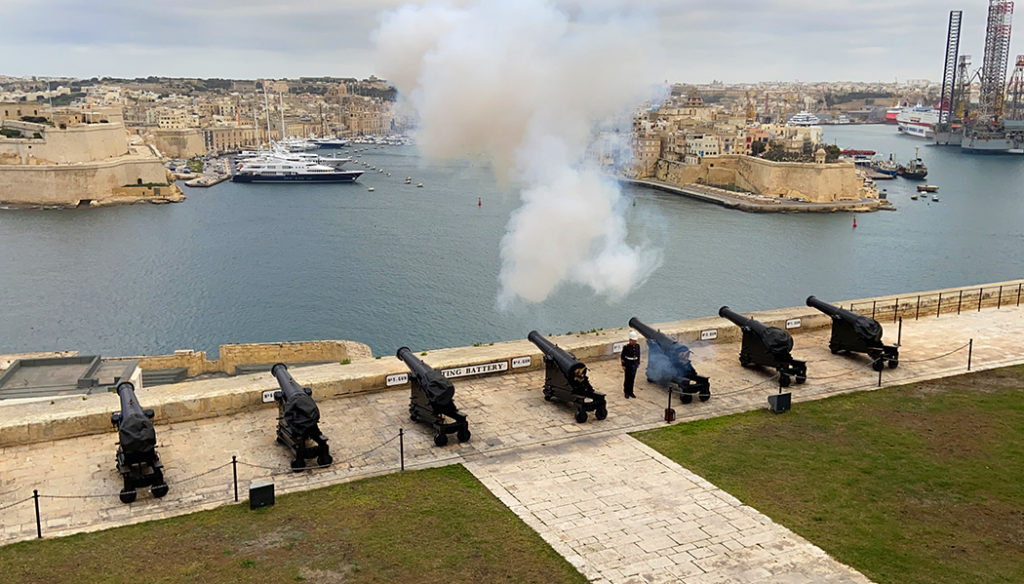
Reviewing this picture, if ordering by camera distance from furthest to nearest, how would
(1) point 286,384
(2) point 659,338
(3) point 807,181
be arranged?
(3) point 807,181
(2) point 659,338
(1) point 286,384

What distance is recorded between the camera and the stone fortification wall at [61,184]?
237 ft

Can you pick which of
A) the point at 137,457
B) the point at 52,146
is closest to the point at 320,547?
the point at 137,457

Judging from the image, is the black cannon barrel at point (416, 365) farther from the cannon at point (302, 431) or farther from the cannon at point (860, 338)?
the cannon at point (860, 338)

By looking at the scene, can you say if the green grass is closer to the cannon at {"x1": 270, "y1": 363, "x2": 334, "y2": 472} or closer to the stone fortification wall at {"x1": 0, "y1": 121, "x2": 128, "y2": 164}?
the cannon at {"x1": 270, "y1": 363, "x2": 334, "y2": 472}

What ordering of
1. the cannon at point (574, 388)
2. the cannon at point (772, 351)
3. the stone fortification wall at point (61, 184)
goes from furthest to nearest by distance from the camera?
the stone fortification wall at point (61, 184), the cannon at point (772, 351), the cannon at point (574, 388)

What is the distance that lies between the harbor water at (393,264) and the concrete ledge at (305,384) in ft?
51.4

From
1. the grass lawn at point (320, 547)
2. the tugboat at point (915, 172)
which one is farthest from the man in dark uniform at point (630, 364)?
the tugboat at point (915, 172)

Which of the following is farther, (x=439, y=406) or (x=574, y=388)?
(x=574, y=388)

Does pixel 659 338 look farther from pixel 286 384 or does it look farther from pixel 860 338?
pixel 286 384

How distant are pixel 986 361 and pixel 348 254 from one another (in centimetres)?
3819

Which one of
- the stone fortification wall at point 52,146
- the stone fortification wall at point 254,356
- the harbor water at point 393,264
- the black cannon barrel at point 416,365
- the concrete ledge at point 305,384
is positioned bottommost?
the harbor water at point 393,264

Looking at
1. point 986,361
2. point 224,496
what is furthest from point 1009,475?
point 224,496

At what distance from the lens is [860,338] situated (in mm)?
12516

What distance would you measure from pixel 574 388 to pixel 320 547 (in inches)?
162
